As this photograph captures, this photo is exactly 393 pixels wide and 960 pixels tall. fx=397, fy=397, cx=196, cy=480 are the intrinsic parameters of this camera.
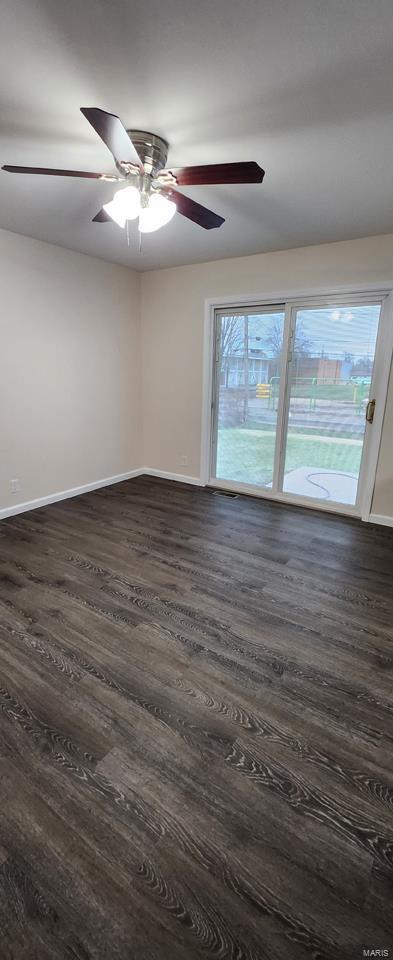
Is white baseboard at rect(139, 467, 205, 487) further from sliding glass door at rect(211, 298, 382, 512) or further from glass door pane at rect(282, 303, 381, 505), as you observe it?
glass door pane at rect(282, 303, 381, 505)

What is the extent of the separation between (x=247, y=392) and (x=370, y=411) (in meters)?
1.30

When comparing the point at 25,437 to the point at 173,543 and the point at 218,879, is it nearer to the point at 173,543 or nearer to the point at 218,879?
the point at 173,543

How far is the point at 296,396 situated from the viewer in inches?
160

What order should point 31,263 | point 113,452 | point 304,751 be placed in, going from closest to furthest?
point 304,751 < point 31,263 < point 113,452

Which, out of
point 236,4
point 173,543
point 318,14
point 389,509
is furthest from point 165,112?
point 389,509

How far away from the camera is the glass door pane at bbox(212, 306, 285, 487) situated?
4141mm

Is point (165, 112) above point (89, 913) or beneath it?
above

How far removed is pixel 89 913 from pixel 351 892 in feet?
2.35

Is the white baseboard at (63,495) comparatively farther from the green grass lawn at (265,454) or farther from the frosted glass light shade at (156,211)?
the frosted glass light shade at (156,211)

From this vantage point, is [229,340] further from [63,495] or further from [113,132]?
[113,132]

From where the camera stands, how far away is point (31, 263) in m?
3.52

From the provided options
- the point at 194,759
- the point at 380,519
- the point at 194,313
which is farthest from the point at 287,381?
the point at 194,759

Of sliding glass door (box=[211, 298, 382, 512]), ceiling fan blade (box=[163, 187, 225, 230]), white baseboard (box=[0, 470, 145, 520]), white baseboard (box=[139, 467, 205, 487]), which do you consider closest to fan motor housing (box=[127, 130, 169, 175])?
ceiling fan blade (box=[163, 187, 225, 230])

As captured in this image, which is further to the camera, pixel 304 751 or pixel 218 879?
pixel 304 751
